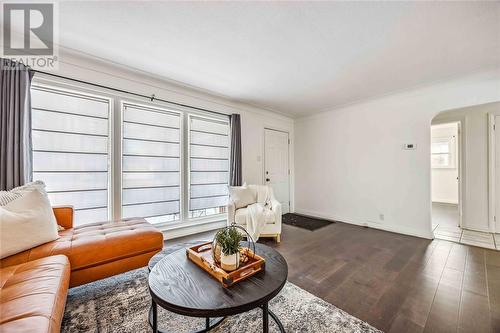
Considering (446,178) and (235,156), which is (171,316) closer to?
(235,156)

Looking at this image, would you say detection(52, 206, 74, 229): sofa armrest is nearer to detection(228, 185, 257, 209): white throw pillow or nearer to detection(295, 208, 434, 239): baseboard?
detection(228, 185, 257, 209): white throw pillow

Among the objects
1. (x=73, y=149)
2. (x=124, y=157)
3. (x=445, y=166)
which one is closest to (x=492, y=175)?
(x=445, y=166)

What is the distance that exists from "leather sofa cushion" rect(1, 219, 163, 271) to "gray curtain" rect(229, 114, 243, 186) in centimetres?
193

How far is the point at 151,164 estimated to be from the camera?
10.5 ft

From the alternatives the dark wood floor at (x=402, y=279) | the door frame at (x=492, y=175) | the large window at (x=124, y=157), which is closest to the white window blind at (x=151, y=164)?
the large window at (x=124, y=157)

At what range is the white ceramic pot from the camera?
1269 millimetres

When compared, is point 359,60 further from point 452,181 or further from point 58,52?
point 452,181

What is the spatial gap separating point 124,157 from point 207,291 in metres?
2.57

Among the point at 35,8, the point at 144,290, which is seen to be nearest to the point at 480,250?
the point at 144,290

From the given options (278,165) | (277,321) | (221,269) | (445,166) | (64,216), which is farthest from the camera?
(445,166)

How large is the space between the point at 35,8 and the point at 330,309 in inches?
146

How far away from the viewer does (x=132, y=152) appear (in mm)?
3033

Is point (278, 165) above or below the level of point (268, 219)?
above

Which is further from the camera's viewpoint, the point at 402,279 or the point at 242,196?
the point at 242,196
